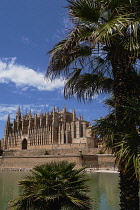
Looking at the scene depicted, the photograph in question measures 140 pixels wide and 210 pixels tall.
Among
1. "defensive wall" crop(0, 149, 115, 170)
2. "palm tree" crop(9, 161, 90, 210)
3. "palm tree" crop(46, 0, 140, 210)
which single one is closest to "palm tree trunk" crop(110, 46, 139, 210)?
"palm tree" crop(46, 0, 140, 210)

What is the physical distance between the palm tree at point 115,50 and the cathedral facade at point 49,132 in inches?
1552

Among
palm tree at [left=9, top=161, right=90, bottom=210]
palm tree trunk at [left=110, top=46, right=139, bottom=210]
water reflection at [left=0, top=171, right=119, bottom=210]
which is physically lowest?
water reflection at [left=0, top=171, right=119, bottom=210]

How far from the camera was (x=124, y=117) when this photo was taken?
384 centimetres

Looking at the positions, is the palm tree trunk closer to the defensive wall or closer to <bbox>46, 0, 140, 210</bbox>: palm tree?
<bbox>46, 0, 140, 210</bbox>: palm tree

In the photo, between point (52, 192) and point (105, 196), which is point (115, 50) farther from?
point (105, 196)

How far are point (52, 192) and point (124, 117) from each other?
2184mm

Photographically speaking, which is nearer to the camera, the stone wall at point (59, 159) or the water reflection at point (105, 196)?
the water reflection at point (105, 196)

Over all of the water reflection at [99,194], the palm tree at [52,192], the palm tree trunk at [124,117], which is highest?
the palm tree trunk at [124,117]

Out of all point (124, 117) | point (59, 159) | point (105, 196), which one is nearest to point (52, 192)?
point (124, 117)

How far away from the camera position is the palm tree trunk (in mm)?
3594

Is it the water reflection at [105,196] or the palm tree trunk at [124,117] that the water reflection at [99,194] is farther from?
the palm tree trunk at [124,117]

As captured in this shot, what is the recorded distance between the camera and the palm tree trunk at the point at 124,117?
3.59 m

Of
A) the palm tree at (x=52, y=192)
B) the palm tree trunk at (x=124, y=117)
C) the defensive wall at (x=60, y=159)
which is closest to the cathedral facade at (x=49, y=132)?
the defensive wall at (x=60, y=159)

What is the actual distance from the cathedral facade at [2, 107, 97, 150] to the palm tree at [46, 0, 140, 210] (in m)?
39.4
